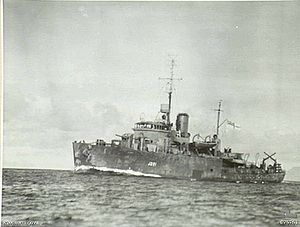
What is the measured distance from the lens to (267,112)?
196 centimetres

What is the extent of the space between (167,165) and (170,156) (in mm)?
42

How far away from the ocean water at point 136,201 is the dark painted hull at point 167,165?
4 centimetres


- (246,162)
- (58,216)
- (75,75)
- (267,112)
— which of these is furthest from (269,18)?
(58,216)

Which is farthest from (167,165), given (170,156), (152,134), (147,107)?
(147,107)

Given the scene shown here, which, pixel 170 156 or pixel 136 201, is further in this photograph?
pixel 170 156

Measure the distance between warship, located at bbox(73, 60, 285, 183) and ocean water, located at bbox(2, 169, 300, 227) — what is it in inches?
1.7

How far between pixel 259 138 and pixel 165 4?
25.4 inches

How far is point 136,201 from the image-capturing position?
1956 mm

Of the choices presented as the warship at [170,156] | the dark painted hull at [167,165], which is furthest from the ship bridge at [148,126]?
the dark painted hull at [167,165]

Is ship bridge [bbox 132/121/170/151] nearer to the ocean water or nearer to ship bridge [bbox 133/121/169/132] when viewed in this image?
ship bridge [bbox 133/121/169/132]

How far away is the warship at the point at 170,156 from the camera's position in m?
1.98

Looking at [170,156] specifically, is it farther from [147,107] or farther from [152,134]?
[147,107]

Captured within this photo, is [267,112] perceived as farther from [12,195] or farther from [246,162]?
[12,195]

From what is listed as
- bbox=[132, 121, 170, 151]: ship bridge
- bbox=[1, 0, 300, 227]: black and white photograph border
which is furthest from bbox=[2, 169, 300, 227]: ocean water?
bbox=[132, 121, 170, 151]: ship bridge
